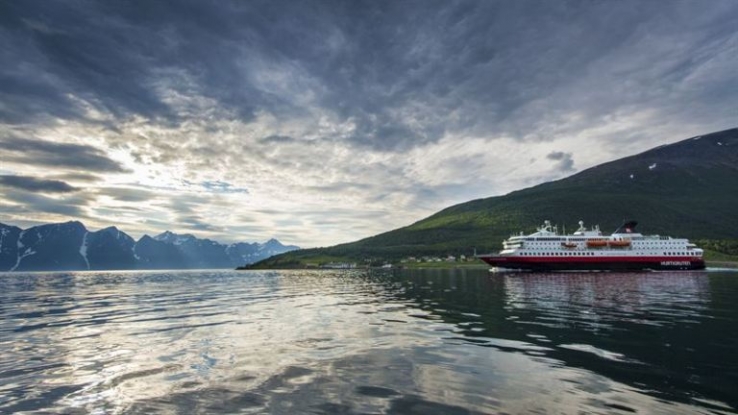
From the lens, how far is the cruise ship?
136m

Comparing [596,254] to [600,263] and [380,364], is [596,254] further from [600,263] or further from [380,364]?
[380,364]

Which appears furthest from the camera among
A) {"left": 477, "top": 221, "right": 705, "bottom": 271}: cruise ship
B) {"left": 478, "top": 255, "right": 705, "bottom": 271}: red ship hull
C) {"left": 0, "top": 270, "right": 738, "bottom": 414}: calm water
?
{"left": 477, "top": 221, "right": 705, "bottom": 271}: cruise ship

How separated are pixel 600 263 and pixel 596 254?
3.33m

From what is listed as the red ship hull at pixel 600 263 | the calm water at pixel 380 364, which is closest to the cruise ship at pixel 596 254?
the red ship hull at pixel 600 263

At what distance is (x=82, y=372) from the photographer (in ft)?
56.8

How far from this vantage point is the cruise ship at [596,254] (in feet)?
447

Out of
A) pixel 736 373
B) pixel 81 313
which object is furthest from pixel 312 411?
pixel 81 313

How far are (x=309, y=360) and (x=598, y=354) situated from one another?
1390 cm

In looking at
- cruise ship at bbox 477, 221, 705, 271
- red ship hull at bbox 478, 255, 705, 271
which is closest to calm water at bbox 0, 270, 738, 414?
red ship hull at bbox 478, 255, 705, 271

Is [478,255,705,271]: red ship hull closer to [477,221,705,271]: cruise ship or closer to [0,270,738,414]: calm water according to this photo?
[477,221,705,271]: cruise ship

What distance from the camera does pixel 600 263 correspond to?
13725 centimetres

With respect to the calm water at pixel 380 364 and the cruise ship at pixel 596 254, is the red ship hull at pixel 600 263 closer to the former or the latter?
the cruise ship at pixel 596 254

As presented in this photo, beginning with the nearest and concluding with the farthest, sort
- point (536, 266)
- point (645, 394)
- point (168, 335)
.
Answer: point (645, 394) < point (168, 335) < point (536, 266)

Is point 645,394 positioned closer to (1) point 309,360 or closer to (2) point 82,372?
(1) point 309,360
